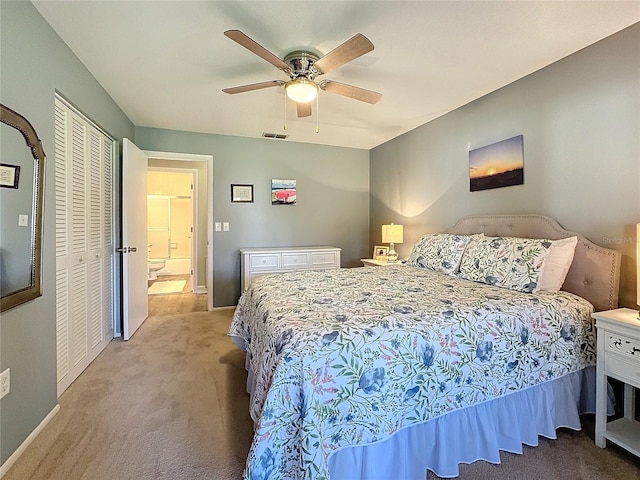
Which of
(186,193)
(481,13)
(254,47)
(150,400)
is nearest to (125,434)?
(150,400)

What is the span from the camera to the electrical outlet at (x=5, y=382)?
148 centimetres

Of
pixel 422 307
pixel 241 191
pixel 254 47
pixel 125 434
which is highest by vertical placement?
pixel 254 47

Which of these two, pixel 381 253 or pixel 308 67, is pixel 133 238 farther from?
pixel 381 253

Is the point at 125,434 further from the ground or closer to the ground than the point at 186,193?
closer to the ground

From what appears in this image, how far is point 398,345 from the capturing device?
4.47 ft

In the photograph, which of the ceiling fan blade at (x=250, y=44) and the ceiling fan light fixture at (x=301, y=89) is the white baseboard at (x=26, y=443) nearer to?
the ceiling fan blade at (x=250, y=44)

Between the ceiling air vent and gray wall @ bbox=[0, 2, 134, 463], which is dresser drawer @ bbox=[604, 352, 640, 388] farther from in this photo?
the ceiling air vent

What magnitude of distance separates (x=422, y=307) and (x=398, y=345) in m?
0.34

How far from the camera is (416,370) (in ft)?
4.55

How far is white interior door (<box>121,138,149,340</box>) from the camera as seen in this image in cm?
312

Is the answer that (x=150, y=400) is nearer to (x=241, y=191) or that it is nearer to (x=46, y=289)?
(x=46, y=289)

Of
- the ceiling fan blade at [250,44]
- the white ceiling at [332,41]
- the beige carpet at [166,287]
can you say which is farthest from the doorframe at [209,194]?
the ceiling fan blade at [250,44]

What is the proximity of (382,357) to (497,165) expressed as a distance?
230 cm

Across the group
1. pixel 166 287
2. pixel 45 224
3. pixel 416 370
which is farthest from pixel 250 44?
pixel 166 287
